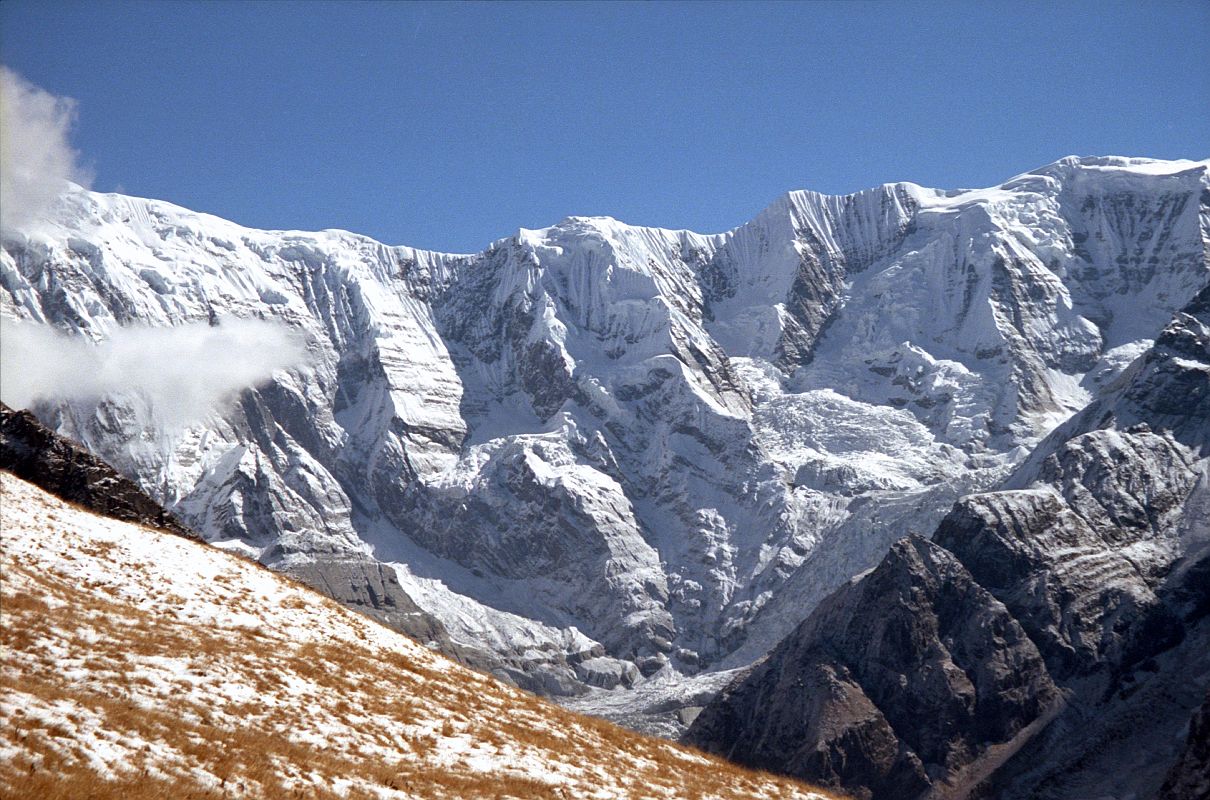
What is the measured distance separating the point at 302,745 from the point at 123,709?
5.24 metres

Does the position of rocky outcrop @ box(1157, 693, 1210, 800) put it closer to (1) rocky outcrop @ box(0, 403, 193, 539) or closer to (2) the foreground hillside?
(2) the foreground hillside

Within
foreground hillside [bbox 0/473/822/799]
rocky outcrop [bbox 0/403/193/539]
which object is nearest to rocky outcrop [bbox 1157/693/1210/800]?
foreground hillside [bbox 0/473/822/799]

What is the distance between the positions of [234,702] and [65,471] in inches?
1193

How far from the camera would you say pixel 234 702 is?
1697 inches

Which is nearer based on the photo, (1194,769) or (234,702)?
(234,702)

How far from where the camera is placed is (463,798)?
3934cm

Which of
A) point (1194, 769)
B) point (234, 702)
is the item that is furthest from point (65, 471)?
point (1194, 769)

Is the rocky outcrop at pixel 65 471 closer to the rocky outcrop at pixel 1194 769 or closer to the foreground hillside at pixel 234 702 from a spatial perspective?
the foreground hillside at pixel 234 702

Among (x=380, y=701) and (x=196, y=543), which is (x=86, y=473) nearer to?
(x=196, y=543)

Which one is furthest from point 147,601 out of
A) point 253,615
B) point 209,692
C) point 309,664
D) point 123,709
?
point 123,709

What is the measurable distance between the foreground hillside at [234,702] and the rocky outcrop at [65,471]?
5390mm

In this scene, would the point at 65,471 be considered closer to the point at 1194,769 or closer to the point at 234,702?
the point at 234,702

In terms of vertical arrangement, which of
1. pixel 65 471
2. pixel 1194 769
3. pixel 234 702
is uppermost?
pixel 65 471

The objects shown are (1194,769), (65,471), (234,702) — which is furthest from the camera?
(65,471)
